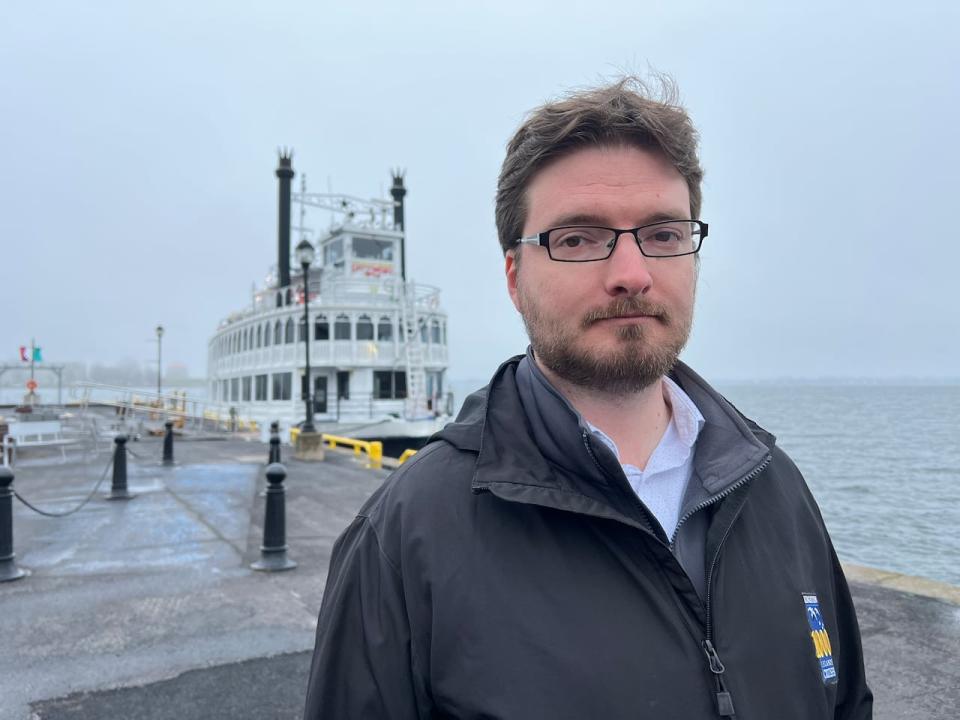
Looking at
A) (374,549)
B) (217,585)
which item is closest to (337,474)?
(217,585)

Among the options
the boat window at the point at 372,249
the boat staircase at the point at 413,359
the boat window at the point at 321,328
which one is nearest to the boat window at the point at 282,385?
the boat window at the point at 321,328

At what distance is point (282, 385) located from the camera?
2686cm

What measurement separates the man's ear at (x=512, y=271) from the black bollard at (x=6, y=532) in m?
6.39

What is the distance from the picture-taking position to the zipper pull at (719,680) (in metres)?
1.38

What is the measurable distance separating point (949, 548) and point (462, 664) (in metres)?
14.7

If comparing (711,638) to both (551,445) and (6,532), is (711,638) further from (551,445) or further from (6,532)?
(6,532)

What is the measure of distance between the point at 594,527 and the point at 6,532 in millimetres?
6846

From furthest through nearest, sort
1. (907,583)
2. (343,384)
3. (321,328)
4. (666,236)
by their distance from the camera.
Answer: (343,384) → (321,328) → (907,583) → (666,236)

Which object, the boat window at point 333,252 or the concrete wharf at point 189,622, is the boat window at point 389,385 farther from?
the concrete wharf at point 189,622

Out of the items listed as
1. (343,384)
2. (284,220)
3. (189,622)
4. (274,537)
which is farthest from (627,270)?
(284,220)

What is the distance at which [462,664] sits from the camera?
1394 millimetres

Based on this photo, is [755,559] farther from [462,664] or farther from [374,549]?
[374,549]

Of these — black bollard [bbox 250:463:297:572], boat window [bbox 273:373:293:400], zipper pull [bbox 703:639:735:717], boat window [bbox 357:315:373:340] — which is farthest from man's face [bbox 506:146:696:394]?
boat window [bbox 273:373:293:400]

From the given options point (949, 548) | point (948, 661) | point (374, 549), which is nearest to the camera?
point (374, 549)
